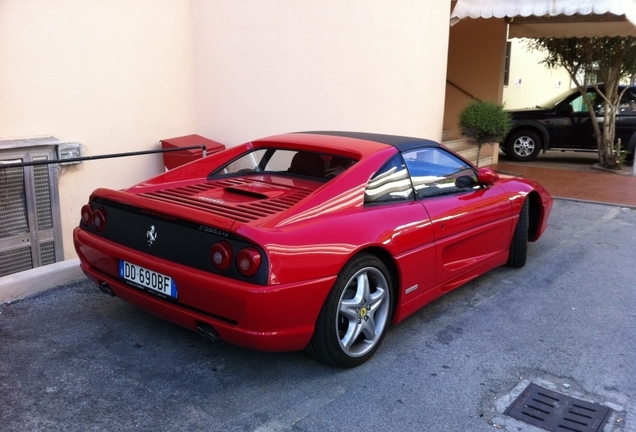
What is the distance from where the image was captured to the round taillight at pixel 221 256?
10.4ft

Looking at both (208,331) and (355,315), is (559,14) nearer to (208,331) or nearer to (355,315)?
(355,315)

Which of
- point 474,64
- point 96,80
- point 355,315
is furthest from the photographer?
point 474,64

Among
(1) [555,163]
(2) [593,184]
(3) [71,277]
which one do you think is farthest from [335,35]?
(1) [555,163]

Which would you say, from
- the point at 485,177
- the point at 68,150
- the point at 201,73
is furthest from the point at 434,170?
the point at 201,73

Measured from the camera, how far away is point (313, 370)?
3.65 meters

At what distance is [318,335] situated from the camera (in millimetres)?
3383

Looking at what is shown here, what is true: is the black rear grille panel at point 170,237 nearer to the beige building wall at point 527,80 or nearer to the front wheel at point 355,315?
the front wheel at point 355,315

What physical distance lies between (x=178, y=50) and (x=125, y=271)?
15.3 feet

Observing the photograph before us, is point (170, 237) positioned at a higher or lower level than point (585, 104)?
lower

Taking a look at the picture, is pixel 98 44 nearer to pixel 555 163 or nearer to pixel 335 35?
pixel 335 35

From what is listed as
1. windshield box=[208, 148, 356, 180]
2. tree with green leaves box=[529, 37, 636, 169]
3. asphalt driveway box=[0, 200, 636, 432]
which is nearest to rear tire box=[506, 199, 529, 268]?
asphalt driveway box=[0, 200, 636, 432]

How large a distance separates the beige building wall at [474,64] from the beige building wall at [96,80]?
7092 millimetres

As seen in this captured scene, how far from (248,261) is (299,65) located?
4.69 metres

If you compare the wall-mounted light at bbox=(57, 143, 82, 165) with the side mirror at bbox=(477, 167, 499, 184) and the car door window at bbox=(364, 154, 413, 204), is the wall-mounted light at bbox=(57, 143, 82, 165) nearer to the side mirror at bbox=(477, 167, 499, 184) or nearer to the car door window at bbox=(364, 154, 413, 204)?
the car door window at bbox=(364, 154, 413, 204)
